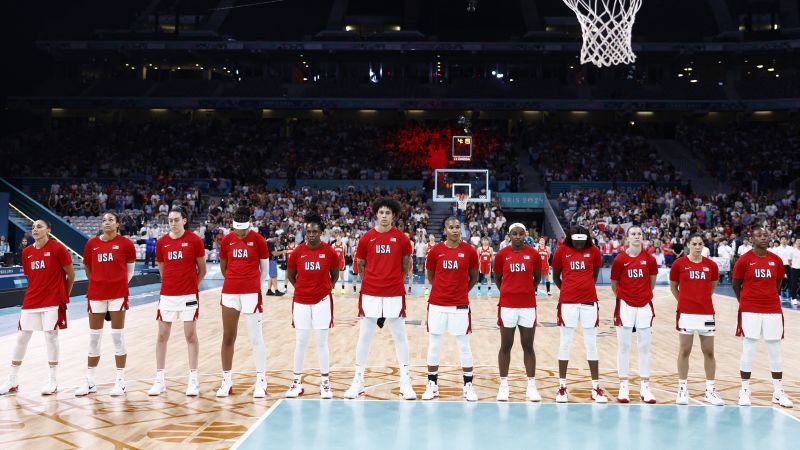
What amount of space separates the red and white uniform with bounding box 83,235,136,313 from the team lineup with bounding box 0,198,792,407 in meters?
0.01

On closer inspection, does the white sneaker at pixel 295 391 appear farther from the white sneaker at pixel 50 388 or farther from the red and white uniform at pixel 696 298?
the red and white uniform at pixel 696 298

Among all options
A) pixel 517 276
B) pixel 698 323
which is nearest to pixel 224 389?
pixel 517 276

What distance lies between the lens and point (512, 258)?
330 inches

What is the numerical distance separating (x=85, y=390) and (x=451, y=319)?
4.35 metres

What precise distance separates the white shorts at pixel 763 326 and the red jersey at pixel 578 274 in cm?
182

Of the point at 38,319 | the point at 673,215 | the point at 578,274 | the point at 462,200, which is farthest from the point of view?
the point at 673,215

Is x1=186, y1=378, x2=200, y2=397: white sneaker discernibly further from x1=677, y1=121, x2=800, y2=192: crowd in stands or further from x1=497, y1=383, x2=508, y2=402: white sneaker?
x1=677, y1=121, x2=800, y2=192: crowd in stands

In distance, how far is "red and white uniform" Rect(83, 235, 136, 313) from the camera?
838 cm

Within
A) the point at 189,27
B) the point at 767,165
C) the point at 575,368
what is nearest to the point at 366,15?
the point at 189,27

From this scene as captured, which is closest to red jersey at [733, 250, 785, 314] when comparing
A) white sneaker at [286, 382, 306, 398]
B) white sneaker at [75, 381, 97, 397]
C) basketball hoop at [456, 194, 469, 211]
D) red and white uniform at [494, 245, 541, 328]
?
red and white uniform at [494, 245, 541, 328]

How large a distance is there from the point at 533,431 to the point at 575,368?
3.30 m

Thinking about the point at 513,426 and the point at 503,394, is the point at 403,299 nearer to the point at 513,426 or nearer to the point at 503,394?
the point at 503,394

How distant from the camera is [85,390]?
829 centimetres

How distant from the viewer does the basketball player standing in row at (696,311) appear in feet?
27.0
